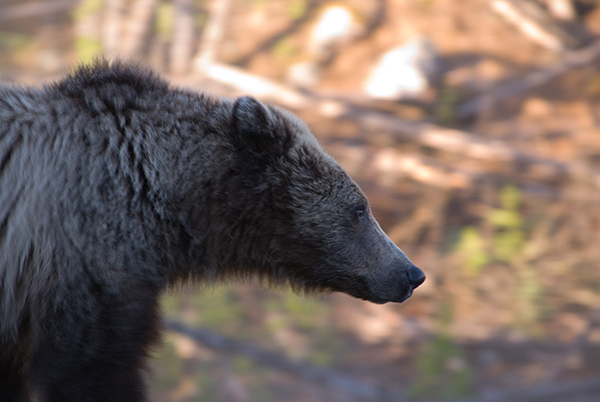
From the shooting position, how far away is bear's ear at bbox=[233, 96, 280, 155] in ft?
11.0

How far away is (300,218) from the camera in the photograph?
3.54 metres

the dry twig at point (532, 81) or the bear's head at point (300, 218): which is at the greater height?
the dry twig at point (532, 81)

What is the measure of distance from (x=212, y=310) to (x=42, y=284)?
543cm

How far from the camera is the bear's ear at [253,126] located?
11.0 feet

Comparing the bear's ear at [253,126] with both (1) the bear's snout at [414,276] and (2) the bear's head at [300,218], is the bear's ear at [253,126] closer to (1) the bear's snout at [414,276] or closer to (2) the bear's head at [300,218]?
(2) the bear's head at [300,218]

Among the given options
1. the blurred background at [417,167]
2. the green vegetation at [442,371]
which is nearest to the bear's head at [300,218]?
the blurred background at [417,167]

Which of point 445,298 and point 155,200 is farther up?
point 155,200

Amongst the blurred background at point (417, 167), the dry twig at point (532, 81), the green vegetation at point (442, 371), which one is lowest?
the green vegetation at point (442, 371)

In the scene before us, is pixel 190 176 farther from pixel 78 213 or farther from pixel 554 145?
pixel 554 145

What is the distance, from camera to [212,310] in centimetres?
815

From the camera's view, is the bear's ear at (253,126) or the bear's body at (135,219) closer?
the bear's body at (135,219)

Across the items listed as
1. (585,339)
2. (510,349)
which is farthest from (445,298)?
(585,339)

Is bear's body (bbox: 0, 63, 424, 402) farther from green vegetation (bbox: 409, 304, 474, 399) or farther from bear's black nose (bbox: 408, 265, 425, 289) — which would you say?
green vegetation (bbox: 409, 304, 474, 399)

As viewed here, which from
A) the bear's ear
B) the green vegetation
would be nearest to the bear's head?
the bear's ear
